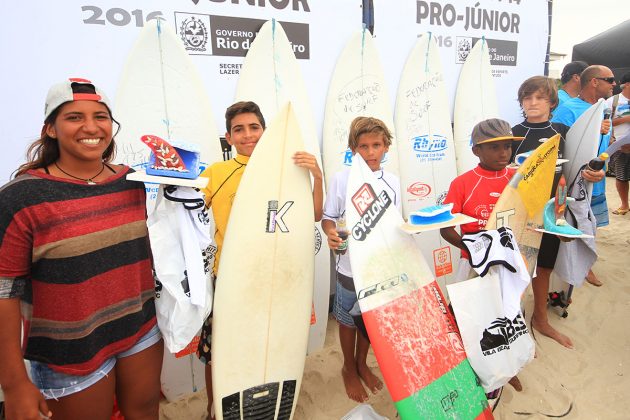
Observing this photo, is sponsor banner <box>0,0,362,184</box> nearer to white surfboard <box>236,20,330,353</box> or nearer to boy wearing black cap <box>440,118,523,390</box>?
white surfboard <box>236,20,330,353</box>

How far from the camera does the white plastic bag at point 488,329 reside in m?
1.58

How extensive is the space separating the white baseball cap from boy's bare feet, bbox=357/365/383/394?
76.4 inches

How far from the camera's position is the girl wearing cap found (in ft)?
3.23

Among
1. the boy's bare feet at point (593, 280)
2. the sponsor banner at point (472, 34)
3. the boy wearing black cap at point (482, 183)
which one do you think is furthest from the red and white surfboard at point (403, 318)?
the boy's bare feet at point (593, 280)

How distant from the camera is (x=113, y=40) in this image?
1985mm

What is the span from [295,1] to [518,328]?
243 centimetres

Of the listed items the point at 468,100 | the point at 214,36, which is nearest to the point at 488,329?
the point at 214,36

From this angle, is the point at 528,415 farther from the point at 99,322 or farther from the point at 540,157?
the point at 99,322

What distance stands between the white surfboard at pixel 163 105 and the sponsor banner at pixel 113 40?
0.07 metres

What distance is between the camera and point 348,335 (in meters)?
2.02

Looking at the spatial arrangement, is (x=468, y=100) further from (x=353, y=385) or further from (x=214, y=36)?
(x=353, y=385)
